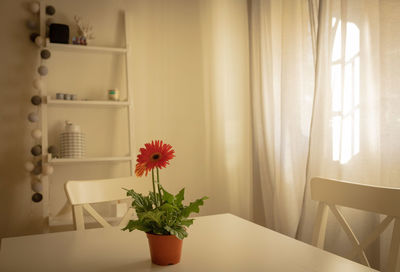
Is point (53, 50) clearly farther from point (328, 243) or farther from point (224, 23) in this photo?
point (328, 243)

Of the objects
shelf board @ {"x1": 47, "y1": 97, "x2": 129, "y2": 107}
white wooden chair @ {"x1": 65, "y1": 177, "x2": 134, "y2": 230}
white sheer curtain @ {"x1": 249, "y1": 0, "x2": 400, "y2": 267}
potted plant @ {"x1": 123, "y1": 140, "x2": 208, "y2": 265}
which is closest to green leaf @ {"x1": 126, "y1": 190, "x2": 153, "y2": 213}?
potted plant @ {"x1": 123, "y1": 140, "x2": 208, "y2": 265}

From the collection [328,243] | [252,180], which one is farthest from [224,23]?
[328,243]

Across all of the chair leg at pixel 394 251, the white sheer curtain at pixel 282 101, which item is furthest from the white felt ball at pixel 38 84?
the chair leg at pixel 394 251

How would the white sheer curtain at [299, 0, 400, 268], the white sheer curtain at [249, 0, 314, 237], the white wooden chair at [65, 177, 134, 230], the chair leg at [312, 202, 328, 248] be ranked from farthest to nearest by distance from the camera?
1. the white sheer curtain at [249, 0, 314, 237]
2. the white sheer curtain at [299, 0, 400, 268]
3. the white wooden chair at [65, 177, 134, 230]
4. the chair leg at [312, 202, 328, 248]

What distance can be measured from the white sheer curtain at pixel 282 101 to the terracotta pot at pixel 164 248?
4.36ft

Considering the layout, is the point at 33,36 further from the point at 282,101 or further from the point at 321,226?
the point at 321,226

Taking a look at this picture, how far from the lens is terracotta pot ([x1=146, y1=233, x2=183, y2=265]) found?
2.51 ft

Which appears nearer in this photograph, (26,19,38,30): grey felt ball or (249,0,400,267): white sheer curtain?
(249,0,400,267): white sheer curtain

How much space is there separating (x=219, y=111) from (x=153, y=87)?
0.50m

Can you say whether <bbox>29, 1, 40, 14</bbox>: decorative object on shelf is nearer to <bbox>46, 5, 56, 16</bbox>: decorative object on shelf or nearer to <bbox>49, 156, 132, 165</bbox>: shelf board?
<bbox>46, 5, 56, 16</bbox>: decorative object on shelf

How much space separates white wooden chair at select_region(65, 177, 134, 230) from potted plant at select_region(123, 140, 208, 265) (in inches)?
22.5

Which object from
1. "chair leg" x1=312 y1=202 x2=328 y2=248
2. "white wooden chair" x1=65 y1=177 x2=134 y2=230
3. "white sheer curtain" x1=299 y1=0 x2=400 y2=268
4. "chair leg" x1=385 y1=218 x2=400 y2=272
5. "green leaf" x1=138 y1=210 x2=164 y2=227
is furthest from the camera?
"white sheer curtain" x1=299 y1=0 x2=400 y2=268

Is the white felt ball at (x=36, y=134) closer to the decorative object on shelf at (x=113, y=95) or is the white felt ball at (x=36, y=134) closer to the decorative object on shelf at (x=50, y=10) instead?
the decorative object on shelf at (x=113, y=95)

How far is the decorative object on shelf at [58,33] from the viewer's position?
2117 mm
